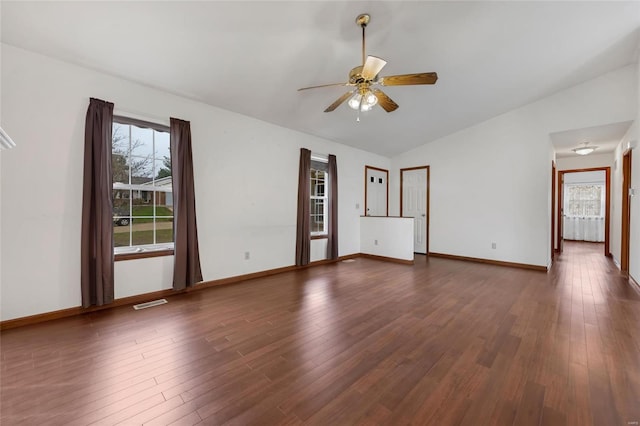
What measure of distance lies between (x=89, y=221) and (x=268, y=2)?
2888 mm

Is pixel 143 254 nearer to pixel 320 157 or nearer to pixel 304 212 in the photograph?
pixel 304 212

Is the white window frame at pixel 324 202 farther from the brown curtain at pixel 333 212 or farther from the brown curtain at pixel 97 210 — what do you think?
the brown curtain at pixel 97 210

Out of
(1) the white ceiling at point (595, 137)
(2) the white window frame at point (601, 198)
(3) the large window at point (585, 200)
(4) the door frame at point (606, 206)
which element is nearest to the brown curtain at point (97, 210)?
(1) the white ceiling at point (595, 137)

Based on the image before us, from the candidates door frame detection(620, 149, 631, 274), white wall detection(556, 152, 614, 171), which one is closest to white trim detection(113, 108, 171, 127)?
door frame detection(620, 149, 631, 274)

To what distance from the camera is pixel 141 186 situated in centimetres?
333

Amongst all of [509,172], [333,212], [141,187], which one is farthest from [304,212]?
[509,172]

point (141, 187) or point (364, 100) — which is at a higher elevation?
point (364, 100)

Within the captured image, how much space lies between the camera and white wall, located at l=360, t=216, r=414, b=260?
5430 mm

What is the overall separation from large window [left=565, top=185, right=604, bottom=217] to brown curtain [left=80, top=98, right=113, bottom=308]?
1247cm

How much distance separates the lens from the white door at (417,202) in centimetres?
656

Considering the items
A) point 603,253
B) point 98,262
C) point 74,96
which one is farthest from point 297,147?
point 603,253

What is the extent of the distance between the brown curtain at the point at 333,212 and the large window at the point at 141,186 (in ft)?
9.72

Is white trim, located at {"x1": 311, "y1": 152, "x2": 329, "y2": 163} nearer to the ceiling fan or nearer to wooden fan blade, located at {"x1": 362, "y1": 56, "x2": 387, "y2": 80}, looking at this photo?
the ceiling fan

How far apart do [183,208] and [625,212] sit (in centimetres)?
725
